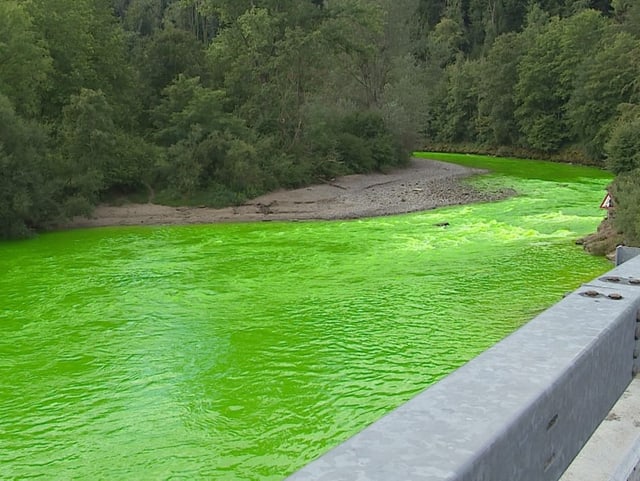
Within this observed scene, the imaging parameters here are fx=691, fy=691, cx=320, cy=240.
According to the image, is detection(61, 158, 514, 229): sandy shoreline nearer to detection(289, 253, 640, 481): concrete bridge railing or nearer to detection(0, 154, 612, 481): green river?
detection(0, 154, 612, 481): green river

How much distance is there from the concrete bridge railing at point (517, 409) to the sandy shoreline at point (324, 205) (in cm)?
2107

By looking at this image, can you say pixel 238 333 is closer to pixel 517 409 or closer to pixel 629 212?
pixel 629 212

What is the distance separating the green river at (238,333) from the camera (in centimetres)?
712

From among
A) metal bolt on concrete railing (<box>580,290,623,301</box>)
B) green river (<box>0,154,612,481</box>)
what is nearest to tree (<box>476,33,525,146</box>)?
green river (<box>0,154,612,481</box>)

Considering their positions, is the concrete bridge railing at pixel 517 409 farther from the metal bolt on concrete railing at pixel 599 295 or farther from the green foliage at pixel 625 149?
the green foliage at pixel 625 149

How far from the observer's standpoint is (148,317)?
11758mm

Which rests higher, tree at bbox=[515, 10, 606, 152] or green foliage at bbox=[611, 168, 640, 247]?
tree at bbox=[515, 10, 606, 152]

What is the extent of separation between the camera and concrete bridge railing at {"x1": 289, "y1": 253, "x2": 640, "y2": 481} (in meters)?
1.51

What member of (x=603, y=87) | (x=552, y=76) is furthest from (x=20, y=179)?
(x=552, y=76)

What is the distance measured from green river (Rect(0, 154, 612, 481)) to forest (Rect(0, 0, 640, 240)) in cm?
342

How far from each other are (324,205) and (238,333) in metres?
16.3

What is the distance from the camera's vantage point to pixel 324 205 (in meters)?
26.8

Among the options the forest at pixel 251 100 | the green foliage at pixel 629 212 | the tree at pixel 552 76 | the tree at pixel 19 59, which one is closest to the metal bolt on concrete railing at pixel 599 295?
the green foliage at pixel 629 212

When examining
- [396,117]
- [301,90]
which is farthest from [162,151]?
[396,117]
